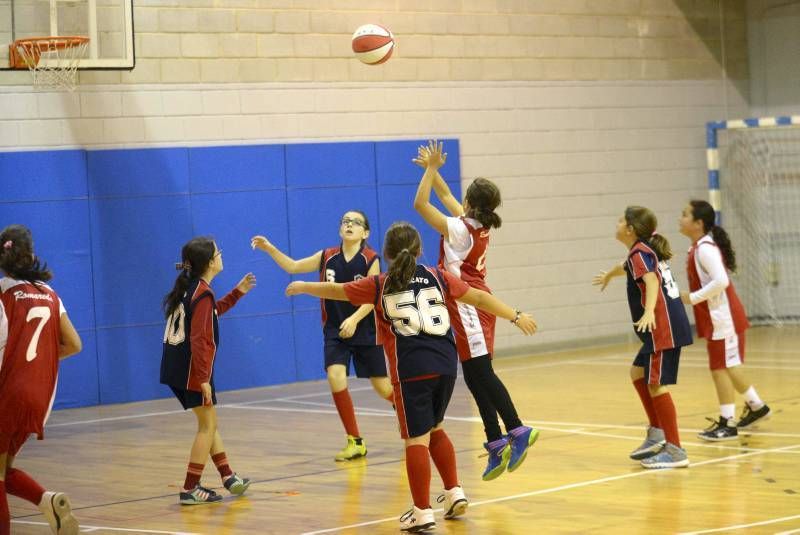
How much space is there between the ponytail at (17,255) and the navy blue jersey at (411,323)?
1545mm

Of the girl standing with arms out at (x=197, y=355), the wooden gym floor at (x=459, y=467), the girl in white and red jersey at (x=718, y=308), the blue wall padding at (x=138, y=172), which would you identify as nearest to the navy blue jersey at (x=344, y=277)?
the wooden gym floor at (x=459, y=467)

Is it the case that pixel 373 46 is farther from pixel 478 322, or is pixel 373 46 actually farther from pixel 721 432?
pixel 721 432

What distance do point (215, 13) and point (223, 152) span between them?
1428 millimetres

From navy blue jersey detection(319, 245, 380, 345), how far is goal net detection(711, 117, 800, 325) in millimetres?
9472

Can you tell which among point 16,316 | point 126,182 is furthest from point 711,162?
point 16,316

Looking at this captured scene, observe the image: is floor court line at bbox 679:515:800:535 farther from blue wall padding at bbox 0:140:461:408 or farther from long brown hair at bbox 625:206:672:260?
blue wall padding at bbox 0:140:461:408

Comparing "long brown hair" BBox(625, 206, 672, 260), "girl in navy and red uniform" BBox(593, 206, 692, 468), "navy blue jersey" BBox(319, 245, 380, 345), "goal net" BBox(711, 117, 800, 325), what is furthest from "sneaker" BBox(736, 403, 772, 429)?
"goal net" BBox(711, 117, 800, 325)

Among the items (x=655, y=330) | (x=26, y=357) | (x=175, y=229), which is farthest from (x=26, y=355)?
(x=175, y=229)

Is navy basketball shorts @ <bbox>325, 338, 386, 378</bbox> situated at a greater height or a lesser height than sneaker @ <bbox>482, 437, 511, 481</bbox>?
greater

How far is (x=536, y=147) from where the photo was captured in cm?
1581

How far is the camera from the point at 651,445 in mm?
8039

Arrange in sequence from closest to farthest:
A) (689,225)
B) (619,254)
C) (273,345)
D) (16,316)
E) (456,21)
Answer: (16,316)
(689,225)
(273,345)
(456,21)
(619,254)

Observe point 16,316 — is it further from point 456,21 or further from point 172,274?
point 456,21

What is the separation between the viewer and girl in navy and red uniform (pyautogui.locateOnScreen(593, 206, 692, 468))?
7.89 metres
